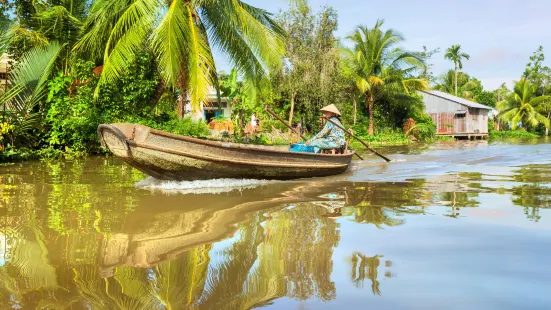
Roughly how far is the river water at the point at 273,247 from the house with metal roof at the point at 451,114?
85.1 ft

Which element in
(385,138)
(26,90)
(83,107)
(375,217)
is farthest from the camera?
(385,138)

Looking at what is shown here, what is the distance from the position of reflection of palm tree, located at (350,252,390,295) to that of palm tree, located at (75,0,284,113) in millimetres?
6655

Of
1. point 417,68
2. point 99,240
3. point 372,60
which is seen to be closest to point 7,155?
point 99,240

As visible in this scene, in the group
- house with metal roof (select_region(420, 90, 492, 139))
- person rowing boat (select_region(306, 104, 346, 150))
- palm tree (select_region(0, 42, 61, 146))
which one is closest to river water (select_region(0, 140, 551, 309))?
person rowing boat (select_region(306, 104, 346, 150))

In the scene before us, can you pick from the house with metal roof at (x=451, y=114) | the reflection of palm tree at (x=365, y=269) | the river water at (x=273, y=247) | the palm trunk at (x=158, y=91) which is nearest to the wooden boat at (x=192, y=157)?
the river water at (x=273, y=247)

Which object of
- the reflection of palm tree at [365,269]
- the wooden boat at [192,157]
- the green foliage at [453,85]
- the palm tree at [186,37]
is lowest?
the reflection of palm tree at [365,269]

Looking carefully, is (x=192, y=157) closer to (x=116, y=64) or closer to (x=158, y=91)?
(x=116, y=64)

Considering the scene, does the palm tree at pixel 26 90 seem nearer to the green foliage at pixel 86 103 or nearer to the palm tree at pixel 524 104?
the green foliage at pixel 86 103

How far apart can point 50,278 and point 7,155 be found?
979 cm

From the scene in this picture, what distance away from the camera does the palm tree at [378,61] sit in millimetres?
25328

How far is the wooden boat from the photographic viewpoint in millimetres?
7098

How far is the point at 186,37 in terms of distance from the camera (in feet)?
34.9

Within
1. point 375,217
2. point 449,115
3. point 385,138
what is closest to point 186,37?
point 375,217

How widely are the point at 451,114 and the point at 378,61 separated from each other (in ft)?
31.9
